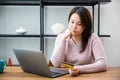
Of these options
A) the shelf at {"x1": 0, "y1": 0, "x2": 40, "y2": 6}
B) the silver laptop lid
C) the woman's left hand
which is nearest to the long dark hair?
the woman's left hand

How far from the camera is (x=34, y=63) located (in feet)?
4.80

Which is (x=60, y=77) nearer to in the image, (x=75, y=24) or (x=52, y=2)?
(x=75, y=24)

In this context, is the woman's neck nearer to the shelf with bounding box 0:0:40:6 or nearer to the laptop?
the laptop

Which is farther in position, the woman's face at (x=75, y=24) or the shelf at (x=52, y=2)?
the shelf at (x=52, y=2)

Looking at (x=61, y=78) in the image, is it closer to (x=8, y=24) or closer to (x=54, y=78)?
(x=54, y=78)

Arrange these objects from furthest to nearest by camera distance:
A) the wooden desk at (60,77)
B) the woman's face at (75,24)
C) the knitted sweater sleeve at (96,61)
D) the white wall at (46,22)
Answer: the white wall at (46,22) < the woman's face at (75,24) < the knitted sweater sleeve at (96,61) < the wooden desk at (60,77)

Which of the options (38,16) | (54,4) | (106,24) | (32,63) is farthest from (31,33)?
(32,63)

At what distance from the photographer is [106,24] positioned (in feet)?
11.5

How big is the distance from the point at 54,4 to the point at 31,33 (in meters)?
0.57

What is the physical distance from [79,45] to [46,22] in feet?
5.61

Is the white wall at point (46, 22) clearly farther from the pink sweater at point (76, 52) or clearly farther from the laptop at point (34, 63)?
the laptop at point (34, 63)

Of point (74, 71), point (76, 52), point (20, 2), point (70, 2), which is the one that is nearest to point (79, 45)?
point (76, 52)

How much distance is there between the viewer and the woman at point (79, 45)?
181 centimetres

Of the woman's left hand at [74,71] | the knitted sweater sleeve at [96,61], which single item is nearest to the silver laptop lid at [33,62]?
the woman's left hand at [74,71]
